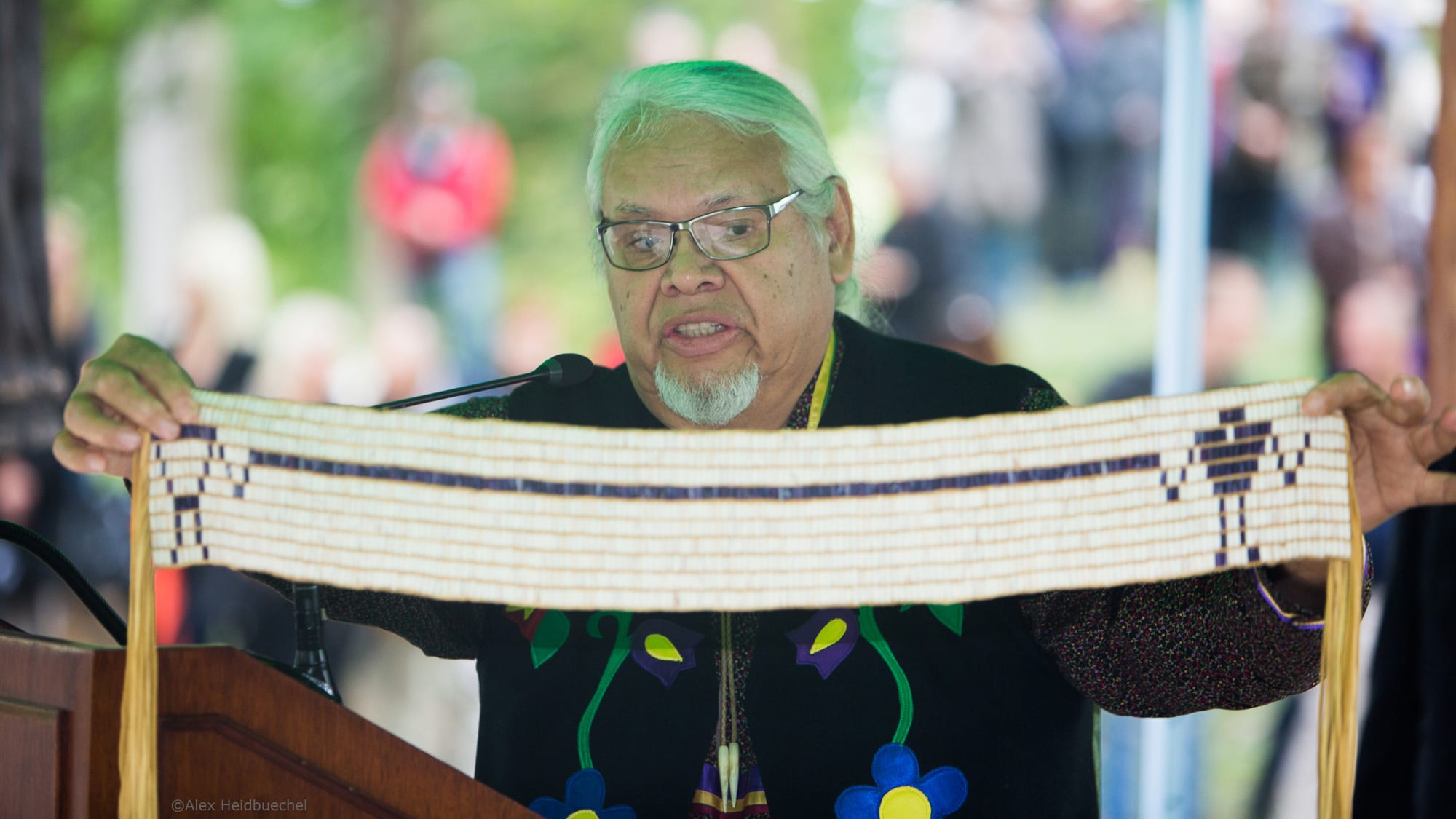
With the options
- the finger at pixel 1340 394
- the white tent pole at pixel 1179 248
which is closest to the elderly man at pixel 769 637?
the finger at pixel 1340 394

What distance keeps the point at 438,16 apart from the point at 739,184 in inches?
141

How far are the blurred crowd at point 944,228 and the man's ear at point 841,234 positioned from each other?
46.8 inches

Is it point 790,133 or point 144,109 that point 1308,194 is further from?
point 144,109

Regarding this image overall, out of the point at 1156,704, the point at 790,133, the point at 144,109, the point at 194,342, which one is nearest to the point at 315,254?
the point at 194,342

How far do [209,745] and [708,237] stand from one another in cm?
116

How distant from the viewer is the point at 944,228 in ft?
14.5

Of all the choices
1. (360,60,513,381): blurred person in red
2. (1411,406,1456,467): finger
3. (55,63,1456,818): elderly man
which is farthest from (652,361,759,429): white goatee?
(360,60,513,381): blurred person in red

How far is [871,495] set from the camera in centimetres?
120

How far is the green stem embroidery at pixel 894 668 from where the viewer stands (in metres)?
1.85

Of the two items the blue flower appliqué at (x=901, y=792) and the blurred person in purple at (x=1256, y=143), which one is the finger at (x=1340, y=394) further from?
the blurred person in purple at (x=1256, y=143)

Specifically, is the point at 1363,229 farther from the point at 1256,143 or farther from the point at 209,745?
the point at 209,745

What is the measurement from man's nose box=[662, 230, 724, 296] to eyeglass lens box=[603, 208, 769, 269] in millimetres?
13

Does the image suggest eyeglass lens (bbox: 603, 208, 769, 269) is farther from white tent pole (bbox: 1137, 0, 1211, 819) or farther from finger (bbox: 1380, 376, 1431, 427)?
white tent pole (bbox: 1137, 0, 1211, 819)

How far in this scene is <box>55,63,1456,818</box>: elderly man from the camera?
1812mm
